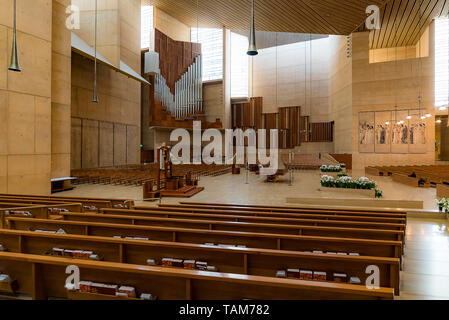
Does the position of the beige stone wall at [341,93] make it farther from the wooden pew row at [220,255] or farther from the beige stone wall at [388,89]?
the wooden pew row at [220,255]

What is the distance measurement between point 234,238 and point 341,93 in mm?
16113

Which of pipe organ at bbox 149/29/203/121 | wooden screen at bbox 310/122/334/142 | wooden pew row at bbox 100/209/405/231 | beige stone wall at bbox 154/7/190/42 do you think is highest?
beige stone wall at bbox 154/7/190/42

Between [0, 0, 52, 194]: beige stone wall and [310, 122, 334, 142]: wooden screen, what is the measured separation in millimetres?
15912

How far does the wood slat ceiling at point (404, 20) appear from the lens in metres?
11.2

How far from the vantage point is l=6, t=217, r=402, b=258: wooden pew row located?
1.86 metres

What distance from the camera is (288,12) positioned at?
38.1 ft

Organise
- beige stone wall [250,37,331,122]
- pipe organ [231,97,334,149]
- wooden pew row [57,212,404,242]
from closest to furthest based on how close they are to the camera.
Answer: wooden pew row [57,212,404,242]
pipe organ [231,97,334,149]
beige stone wall [250,37,331,122]

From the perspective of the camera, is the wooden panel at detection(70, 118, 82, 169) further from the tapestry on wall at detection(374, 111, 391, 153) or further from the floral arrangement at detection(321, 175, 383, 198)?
the tapestry on wall at detection(374, 111, 391, 153)

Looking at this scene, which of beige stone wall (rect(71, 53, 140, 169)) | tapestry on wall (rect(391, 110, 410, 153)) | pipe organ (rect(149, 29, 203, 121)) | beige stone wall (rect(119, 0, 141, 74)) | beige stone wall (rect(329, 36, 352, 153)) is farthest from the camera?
pipe organ (rect(149, 29, 203, 121))

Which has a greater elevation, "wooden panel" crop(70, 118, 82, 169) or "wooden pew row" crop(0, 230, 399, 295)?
"wooden panel" crop(70, 118, 82, 169)

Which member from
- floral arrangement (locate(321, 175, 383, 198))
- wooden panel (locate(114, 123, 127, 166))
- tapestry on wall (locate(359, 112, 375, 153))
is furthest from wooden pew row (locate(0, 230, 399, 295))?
tapestry on wall (locate(359, 112, 375, 153))

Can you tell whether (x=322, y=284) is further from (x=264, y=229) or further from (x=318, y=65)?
(x=318, y=65)

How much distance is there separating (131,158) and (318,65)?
14815 mm

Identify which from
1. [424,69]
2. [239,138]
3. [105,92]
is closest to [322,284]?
[105,92]
